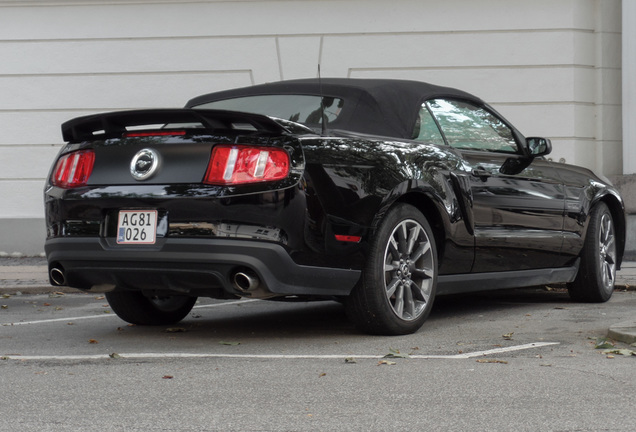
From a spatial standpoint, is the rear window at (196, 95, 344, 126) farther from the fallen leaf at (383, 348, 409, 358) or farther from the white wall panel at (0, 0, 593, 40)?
the white wall panel at (0, 0, 593, 40)

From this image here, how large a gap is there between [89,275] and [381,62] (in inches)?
359

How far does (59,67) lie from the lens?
1488 cm

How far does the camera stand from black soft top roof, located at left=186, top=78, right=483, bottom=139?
6.54 meters

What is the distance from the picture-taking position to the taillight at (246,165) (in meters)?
5.63

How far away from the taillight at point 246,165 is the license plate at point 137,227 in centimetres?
37

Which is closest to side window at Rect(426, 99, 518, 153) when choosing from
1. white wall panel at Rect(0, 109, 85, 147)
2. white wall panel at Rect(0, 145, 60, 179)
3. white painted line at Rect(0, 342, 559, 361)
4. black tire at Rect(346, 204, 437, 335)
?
black tire at Rect(346, 204, 437, 335)

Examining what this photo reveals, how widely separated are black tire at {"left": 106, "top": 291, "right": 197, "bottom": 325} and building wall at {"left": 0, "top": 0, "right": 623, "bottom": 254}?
758 centimetres

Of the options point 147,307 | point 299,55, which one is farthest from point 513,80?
point 147,307

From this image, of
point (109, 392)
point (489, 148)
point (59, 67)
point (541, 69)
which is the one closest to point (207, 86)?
point (59, 67)

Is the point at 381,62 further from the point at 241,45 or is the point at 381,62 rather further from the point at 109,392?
the point at 109,392

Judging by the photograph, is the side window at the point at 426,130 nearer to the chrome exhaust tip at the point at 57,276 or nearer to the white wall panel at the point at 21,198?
the chrome exhaust tip at the point at 57,276

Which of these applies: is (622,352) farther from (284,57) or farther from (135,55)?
(135,55)

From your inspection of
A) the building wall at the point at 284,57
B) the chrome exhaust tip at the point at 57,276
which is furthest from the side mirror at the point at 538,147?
the building wall at the point at 284,57

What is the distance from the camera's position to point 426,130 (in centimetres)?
689
